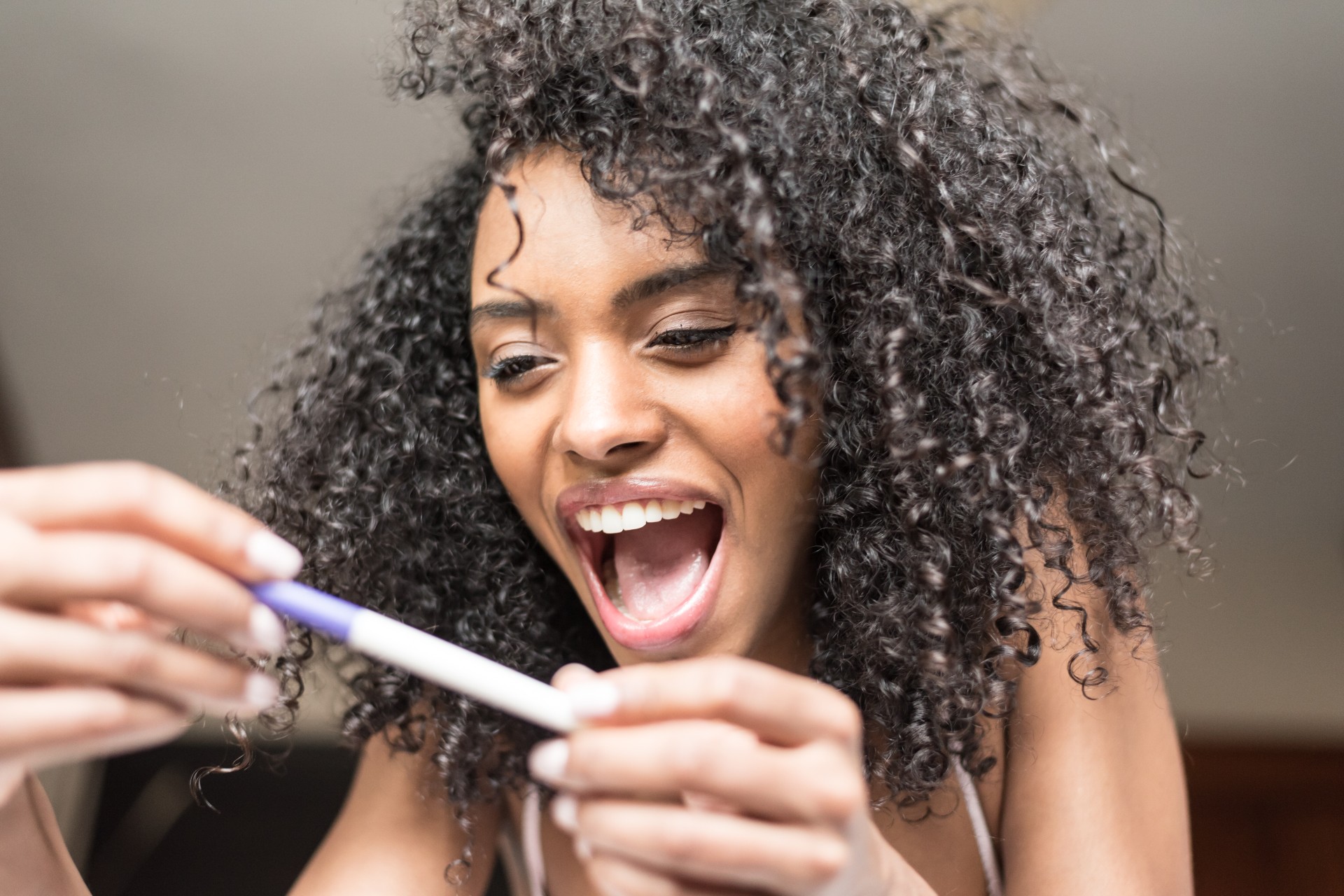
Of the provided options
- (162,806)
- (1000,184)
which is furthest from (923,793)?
(162,806)

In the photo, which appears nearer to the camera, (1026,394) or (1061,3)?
(1026,394)

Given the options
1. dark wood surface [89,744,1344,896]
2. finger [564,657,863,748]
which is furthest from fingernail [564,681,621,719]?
dark wood surface [89,744,1344,896]

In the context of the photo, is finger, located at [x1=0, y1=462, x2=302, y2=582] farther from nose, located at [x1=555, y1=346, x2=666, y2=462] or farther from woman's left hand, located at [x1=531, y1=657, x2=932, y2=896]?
nose, located at [x1=555, y1=346, x2=666, y2=462]

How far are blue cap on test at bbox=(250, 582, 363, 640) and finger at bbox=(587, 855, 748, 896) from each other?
19 centimetres

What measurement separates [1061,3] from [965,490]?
90 centimetres

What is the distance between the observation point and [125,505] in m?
0.55

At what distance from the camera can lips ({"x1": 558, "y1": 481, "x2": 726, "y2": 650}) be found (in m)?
0.88

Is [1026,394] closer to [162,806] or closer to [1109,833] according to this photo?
[1109,833]

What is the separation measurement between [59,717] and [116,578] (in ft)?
0.26

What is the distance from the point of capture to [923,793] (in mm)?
958

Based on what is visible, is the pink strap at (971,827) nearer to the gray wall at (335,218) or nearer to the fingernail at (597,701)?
the gray wall at (335,218)

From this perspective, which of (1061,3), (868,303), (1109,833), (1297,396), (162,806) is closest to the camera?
(868,303)

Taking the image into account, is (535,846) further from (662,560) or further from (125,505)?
(125,505)

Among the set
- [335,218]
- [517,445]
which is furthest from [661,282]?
[335,218]
